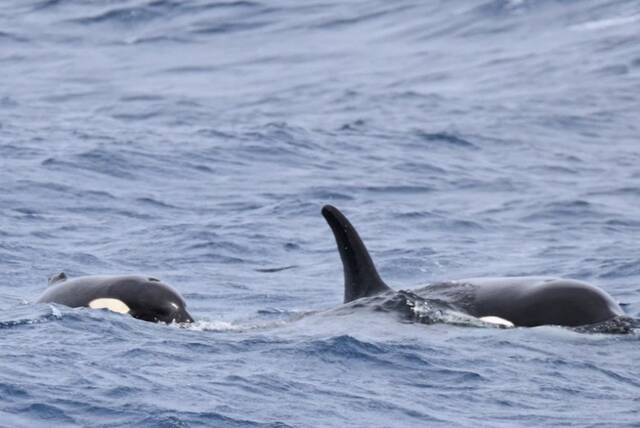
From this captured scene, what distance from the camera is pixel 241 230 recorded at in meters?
20.0

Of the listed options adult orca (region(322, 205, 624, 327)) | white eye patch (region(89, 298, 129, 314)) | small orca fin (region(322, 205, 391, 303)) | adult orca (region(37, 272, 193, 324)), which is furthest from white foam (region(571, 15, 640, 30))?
white eye patch (region(89, 298, 129, 314))

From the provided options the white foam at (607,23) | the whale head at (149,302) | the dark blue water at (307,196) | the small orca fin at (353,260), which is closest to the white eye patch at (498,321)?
the dark blue water at (307,196)

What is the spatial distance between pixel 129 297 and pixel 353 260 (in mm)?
2019

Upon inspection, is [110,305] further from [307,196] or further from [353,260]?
[307,196]

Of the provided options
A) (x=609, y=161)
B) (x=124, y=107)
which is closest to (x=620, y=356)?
(x=609, y=161)

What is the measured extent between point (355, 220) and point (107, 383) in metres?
10.4

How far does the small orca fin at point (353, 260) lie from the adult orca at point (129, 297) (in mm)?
1491

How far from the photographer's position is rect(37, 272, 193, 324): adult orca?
44.0ft

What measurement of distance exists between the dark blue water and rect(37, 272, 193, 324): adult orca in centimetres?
35

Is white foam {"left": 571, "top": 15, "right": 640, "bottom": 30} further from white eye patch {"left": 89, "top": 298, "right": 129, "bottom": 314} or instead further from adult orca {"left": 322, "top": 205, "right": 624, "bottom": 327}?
white eye patch {"left": 89, "top": 298, "right": 129, "bottom": 314}

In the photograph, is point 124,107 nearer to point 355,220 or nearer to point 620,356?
point 355,220

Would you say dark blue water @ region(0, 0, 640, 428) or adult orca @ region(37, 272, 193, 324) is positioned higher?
adult orca @ region(37, 272, 193, 324)

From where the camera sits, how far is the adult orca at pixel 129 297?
13.4 metres

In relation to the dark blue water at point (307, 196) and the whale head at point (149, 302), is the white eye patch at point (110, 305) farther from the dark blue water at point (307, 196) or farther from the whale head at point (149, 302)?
the dark blue water at point (307, 196)
